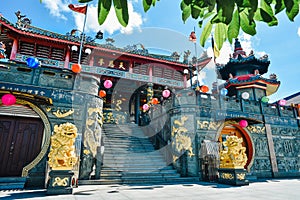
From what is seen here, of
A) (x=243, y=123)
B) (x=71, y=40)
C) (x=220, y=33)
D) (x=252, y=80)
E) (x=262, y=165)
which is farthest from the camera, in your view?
(x=252, y=80)

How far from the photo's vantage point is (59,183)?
4.75m

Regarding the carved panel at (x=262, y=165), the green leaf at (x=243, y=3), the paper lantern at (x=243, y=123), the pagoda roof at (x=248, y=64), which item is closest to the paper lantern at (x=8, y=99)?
the green leaf at (x=243, y=3)

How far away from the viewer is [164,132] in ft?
31.3

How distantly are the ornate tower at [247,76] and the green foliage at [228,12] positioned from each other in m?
13.0

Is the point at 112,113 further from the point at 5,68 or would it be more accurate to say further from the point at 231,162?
the point at 231,162

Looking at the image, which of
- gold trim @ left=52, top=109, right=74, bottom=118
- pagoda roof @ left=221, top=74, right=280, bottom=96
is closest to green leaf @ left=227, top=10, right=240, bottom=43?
gold trim @ left=52, top=109, right=74, bottom=118

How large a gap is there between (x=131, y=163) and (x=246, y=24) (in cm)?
744

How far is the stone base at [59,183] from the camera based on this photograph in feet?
15.2

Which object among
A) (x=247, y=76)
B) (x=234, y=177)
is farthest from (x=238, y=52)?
(x=234, y=177)

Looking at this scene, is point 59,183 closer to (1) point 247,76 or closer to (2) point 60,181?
(2) point 60,181

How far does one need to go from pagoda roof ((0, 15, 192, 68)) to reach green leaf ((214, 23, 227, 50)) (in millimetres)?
11976

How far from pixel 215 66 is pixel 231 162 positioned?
10.2m

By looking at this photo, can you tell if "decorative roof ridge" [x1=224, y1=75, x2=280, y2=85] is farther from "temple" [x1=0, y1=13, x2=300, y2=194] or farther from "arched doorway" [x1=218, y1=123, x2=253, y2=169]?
"arched doorway" [x1=218, y1=123, x2=253, y2=169]

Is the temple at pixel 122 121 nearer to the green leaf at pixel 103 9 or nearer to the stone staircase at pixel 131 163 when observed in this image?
the stone staircase at pixel 131 163
